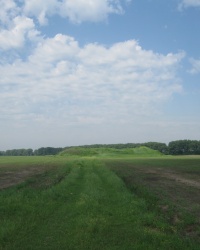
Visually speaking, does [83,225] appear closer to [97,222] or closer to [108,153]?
[97,222]

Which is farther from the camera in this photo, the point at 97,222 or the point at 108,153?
the point at 108,153

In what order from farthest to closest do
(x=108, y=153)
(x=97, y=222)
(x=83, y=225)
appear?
(x=108, y=153)
(x=97, y=222)
(x=83, y=225)

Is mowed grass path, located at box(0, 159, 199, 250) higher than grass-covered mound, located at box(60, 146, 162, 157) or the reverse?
the reverse

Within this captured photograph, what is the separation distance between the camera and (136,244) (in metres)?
11.1

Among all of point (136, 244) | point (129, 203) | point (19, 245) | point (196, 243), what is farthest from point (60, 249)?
point (129, 203)

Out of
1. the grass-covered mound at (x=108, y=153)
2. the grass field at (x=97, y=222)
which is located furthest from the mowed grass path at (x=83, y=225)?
the grass-covered mound at (x=108, y=153)

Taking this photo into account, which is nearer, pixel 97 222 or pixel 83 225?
pixel 83 225

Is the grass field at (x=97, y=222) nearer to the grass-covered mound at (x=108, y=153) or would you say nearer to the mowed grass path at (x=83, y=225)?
the mowed grass path at (x=83, y=225)

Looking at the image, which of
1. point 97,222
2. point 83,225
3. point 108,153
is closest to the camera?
point 83,225

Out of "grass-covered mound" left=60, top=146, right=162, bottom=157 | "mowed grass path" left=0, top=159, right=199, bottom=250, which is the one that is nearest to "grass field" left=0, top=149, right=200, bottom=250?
"mowed grass path" left=0, top=159, right=199, bottom=250

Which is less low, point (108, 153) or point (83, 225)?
point (108, 153)

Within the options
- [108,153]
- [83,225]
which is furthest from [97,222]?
[108,153]

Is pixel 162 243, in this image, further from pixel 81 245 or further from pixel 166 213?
pixel 166 213

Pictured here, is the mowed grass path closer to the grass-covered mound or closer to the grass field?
the grass field
